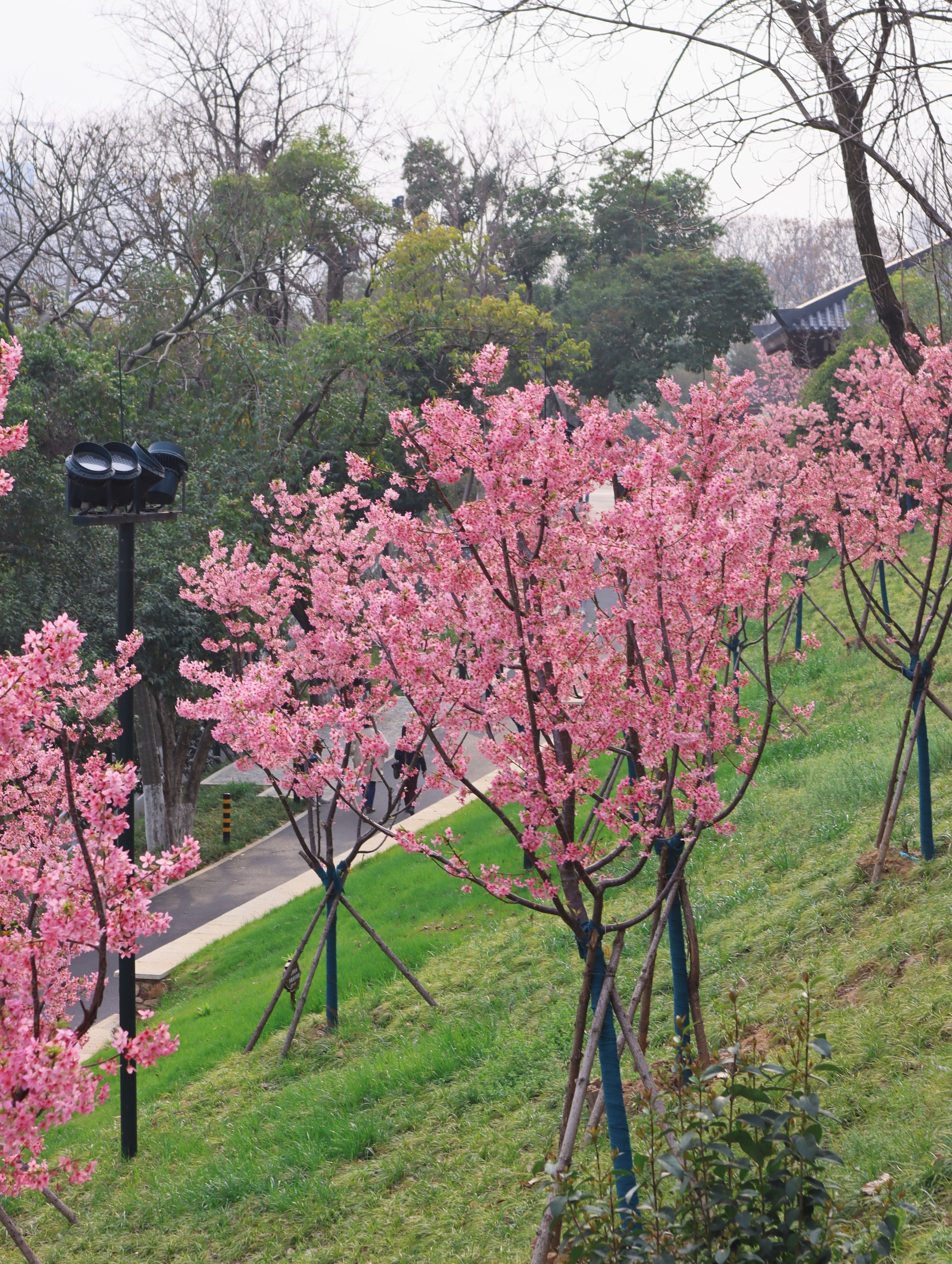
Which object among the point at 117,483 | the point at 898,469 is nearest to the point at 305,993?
the point at 117,483

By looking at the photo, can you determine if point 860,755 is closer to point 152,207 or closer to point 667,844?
point 667,844

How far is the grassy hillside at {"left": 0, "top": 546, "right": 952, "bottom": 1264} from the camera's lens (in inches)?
189

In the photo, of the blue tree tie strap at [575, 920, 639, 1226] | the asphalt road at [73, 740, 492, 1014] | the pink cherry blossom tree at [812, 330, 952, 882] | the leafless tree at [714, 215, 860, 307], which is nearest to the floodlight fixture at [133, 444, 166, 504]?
the blue tree tie strap at [575, 920, 639, 1226]

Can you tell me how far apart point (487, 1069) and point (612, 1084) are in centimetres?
238

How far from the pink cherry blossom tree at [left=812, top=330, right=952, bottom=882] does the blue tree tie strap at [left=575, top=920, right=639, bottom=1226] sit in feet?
9.78

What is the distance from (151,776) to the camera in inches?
749

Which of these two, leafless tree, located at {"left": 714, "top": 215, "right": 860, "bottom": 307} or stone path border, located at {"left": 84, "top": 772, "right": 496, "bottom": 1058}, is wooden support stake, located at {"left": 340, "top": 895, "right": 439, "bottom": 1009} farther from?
leafless tree, located at {"left": 714, "top": 215, "right": 860, "bottom": 307}

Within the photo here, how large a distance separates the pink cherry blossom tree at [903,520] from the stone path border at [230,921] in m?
4.45

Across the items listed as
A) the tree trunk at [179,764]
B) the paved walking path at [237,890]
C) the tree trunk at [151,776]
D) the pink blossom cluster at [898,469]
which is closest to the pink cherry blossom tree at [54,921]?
the pink blossom cluster at [898,469]

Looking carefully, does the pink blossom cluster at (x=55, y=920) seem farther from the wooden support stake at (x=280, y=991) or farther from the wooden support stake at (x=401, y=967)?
the wooden support stake at (x=280, y=991)

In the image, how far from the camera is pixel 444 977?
8.42 m

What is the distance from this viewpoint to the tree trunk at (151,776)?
18.7 meters

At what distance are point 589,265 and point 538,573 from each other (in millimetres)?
33788

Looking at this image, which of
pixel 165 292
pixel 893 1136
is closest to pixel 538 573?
pixel 893 1136
